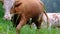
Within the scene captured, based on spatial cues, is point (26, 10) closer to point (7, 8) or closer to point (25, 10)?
point (25, 10)

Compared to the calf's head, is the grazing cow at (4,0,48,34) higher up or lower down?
higher up

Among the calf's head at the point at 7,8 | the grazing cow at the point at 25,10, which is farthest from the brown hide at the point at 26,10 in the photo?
the calf's head at the point at 7,8

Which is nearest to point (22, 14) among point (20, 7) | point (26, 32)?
point (20, 7)

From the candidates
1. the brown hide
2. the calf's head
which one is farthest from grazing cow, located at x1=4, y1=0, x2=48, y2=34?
the calf's head

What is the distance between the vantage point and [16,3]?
5.09m

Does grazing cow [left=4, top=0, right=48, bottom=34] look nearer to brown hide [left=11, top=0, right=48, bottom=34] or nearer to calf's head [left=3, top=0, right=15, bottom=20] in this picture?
brown hide [left=11, top=0, right=48, bottom=34]

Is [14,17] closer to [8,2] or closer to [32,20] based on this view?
[32,20]

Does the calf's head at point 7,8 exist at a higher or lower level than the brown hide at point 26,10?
lower

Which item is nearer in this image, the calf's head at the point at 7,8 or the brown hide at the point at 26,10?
Answer: the brown hide at the point at 26,10

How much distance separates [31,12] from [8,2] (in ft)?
18.7

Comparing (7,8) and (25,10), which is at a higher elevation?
(25,10)

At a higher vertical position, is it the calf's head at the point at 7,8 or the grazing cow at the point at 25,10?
the grazing cow at the point at 25,10

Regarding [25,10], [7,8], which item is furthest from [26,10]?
[7,8]

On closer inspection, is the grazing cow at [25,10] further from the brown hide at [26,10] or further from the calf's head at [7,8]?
the calf's head at [7,8]
